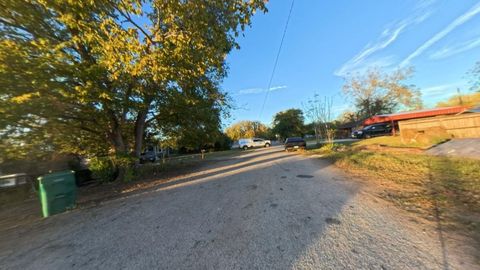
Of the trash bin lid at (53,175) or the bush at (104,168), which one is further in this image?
the bush at (104,168)

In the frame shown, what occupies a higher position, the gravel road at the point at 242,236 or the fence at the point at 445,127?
the fence at the point at 445,127

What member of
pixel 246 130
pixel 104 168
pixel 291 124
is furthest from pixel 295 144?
pixel 246 130

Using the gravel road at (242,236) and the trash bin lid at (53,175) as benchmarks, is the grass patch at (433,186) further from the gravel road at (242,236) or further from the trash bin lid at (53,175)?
the trash bin lid at (53,175)

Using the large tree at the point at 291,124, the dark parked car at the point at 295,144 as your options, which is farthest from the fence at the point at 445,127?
the large tree at the point at 291,124

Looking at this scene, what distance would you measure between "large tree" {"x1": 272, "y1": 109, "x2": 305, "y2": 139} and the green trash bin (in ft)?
196

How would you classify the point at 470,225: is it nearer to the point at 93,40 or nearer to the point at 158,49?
the point at 158,49

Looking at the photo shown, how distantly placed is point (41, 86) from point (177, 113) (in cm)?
646

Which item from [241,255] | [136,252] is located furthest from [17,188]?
[241,255]

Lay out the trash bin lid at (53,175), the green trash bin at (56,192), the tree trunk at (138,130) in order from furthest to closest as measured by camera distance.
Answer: the tree trunk at (138,130) → the green trash bin at (56,192) → the trash bin lid at (53,175)

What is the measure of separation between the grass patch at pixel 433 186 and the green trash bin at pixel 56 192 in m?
8.98

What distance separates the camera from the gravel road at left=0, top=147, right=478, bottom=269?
278cm

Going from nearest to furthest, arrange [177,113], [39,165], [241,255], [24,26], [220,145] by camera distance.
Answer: [241,255] < [24,26] < [39,165] < [177,113] < [220,145]

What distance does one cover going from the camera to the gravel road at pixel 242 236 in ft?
9.12

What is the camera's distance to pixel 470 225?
3.33m
